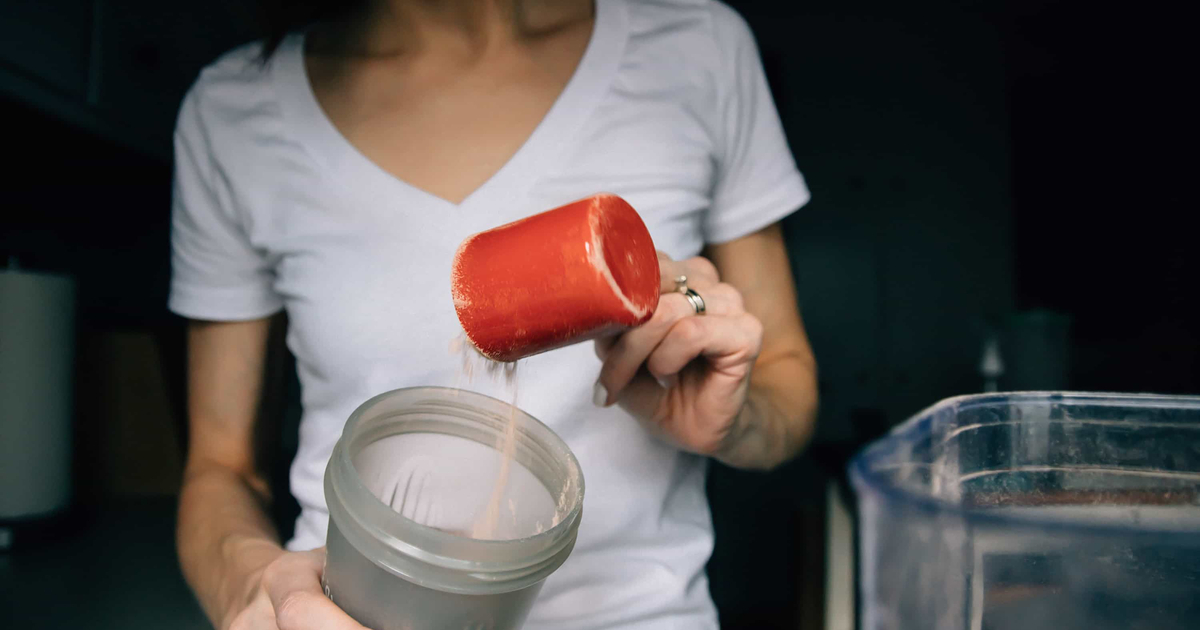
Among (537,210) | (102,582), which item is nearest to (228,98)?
(537,210)

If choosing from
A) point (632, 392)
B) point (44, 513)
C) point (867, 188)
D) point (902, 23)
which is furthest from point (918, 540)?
point (902, 23)

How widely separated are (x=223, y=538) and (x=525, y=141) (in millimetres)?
427

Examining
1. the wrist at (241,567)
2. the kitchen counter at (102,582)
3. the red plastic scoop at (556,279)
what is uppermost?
the red plastic scoop at (556,279)

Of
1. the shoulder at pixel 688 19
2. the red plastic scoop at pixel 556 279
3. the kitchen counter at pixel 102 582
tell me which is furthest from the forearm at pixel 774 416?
the kitchen counter at pixel 102 582

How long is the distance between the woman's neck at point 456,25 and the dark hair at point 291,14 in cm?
4

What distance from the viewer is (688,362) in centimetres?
54

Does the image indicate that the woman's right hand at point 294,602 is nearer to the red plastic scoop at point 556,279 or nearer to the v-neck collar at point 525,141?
the red plastic scoop at point 556,279

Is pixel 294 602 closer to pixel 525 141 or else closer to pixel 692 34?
pixel 525 141

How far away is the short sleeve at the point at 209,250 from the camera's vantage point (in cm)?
76

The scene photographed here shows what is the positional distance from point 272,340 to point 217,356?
57 millimetres

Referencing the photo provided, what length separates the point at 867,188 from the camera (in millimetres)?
2717

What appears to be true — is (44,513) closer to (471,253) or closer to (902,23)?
(471,253)

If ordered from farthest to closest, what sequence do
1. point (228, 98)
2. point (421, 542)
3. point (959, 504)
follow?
point (228, 98), point (421, 542), point (959, 504)

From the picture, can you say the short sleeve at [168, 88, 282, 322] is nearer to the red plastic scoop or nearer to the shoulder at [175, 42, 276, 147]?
the shoulder at [175, 42, 276, 147]
